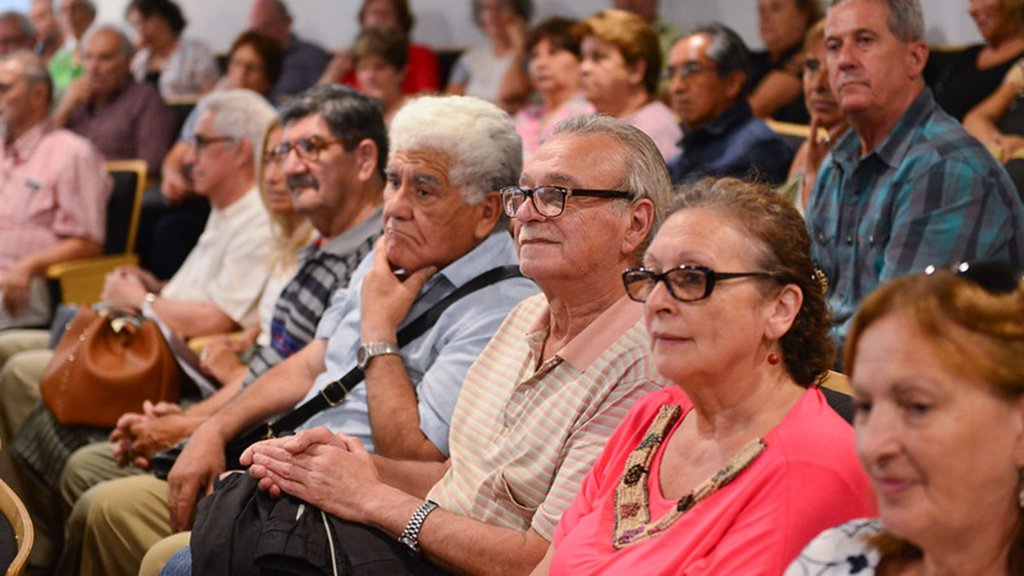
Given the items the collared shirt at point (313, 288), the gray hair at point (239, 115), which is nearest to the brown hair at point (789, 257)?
the collared shirt at point (313, 288)

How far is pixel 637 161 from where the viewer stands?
78.1 inches

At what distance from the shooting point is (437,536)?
6.29 feet

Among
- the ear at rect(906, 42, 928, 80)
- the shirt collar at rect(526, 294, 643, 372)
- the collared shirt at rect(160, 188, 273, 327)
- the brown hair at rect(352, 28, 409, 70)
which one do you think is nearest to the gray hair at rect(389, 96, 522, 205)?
the shirt collar at rect(526, 294, 643, 372)

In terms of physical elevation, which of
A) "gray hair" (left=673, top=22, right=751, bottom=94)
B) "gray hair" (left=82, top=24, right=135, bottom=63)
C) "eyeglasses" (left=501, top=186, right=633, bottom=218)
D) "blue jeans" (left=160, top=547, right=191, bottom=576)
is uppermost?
"gray hair" (left=673, top=22, right=751, bottom=94)

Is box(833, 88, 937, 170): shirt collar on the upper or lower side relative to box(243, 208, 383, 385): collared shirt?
upper

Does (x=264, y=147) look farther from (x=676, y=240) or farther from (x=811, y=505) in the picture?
(x=811, y=505)

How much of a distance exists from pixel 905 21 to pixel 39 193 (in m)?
3.13

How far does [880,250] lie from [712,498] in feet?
3.80

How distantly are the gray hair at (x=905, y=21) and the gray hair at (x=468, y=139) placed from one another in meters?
0.79

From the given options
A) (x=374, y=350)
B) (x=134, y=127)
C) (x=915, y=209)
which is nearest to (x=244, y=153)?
(x=374, y=350)

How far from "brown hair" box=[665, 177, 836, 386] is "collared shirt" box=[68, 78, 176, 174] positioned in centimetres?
444

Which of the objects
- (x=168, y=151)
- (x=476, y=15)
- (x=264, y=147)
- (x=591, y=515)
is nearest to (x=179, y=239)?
(x=168, y=151)

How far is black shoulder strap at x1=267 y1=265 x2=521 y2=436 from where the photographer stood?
7.71 ft

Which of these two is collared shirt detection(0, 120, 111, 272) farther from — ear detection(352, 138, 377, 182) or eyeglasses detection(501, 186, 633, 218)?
eyeglasses detection(501, 186, 633, 218)
